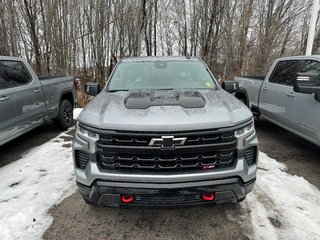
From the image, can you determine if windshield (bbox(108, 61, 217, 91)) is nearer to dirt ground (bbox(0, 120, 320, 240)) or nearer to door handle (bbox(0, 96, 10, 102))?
dirt ground (bbox(0, 120, 320, 240))

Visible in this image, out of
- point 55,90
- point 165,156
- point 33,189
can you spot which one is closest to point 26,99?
point 55,90

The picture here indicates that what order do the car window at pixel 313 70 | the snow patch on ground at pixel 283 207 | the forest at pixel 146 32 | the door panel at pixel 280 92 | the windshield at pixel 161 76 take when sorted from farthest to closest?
the forest at pixel 146 32, the door panel at pixel 280 92, the car window at pixel 313 70, the windshield at pixel 161 76, the snow patch on ground at pixel 283 207

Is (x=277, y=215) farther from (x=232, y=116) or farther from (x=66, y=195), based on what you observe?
(x=66, y=195)

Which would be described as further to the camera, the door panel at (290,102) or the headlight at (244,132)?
the door panel at (290,102)

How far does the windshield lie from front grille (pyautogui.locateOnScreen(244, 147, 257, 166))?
4.34 feet

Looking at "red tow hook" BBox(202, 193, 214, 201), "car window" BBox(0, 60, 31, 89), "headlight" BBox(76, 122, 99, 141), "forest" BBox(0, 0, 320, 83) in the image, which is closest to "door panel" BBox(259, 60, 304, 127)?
"red tow hook" BBox(202, 193, 214, 201)

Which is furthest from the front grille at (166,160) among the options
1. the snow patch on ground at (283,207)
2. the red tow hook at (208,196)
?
the snow patch on ground at (283,207)

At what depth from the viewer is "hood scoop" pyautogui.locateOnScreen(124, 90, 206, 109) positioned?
2.61 metres

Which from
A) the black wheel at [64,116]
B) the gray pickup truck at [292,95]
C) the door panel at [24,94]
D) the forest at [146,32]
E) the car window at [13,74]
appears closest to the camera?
the gray pickup truck at [292,95]

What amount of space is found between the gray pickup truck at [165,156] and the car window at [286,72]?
2.97 metres

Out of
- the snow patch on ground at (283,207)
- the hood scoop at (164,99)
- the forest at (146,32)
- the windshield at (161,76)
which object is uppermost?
the forest at (146,32)

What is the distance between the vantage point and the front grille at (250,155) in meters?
2.40

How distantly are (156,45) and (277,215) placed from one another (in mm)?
17072

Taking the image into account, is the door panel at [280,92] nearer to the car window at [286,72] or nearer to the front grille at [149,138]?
the car window at [286,72]
